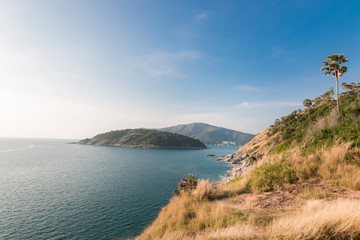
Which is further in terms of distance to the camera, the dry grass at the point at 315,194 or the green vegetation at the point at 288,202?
the dry grass at the point at 315,194

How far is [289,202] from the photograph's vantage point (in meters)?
5.84

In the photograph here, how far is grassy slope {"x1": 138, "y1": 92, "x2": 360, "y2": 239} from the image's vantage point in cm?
341

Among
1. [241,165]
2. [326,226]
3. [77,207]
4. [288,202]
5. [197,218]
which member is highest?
[326,226]

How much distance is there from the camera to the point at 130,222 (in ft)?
66.6

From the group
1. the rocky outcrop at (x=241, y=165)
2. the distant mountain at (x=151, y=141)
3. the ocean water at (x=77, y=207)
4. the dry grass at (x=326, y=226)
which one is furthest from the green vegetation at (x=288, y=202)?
the distant mountain at (x=151, y=141)

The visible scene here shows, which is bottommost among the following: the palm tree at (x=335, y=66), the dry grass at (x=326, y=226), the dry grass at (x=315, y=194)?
the dry grass at (x=315, y=194)

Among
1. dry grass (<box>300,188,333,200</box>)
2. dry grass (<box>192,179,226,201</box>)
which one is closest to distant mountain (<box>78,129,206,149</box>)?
dry grass (<box>192,179,226,201</box>)

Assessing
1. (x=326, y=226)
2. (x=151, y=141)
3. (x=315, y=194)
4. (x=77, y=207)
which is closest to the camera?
(x=326, y=226)

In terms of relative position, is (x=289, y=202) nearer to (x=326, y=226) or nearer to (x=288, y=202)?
(x=288, y=202)

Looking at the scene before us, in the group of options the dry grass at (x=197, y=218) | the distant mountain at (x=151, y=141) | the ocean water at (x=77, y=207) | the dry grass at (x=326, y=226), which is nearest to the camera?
the dry grass at (x=326, y=226)

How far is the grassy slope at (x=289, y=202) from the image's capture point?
3.41m

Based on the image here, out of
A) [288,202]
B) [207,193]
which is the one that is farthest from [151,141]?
[288,202]

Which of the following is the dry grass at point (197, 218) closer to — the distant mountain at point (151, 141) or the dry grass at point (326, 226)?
the dry grass at point (326, 226)

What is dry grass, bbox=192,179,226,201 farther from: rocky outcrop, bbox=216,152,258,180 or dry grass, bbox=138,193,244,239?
rocky outcrop, bbox=216,152,258,180
